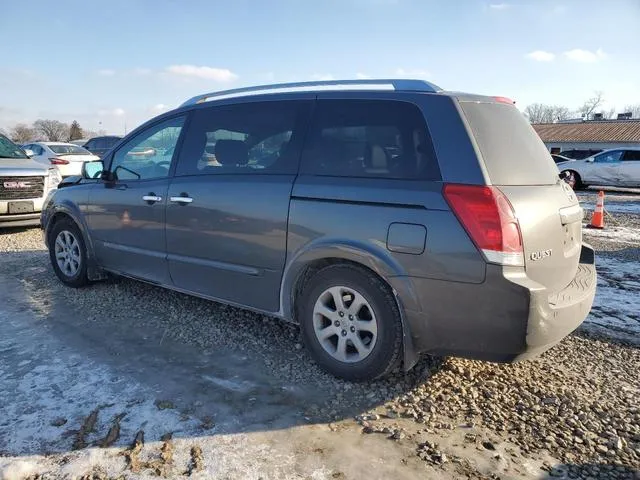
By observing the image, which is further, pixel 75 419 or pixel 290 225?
pixel 290 225

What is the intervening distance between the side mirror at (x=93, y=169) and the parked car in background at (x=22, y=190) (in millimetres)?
3199

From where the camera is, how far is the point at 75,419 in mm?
2930

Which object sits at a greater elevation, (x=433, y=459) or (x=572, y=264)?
(x=572, y=264)

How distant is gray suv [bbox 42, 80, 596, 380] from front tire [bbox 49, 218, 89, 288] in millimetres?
1369

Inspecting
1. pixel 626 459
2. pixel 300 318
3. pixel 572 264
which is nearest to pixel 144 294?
pixel 300 318

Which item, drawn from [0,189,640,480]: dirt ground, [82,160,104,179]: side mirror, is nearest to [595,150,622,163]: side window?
[0,189,640,480]: dirt ground

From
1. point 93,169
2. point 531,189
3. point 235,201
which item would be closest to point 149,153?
point 93,169

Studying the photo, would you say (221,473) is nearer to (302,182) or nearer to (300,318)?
(300,318)

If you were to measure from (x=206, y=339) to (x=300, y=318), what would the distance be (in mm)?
983

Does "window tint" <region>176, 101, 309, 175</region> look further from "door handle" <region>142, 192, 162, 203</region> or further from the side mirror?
the side mirror

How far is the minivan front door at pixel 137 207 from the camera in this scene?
446cm

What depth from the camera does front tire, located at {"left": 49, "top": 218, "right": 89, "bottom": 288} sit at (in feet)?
17.6

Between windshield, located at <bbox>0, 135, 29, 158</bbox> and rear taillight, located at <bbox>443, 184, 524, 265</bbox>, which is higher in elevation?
windshield, located at <bbox>0, 135, 29, 158</bbox>

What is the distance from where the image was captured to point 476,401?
10.5ft
